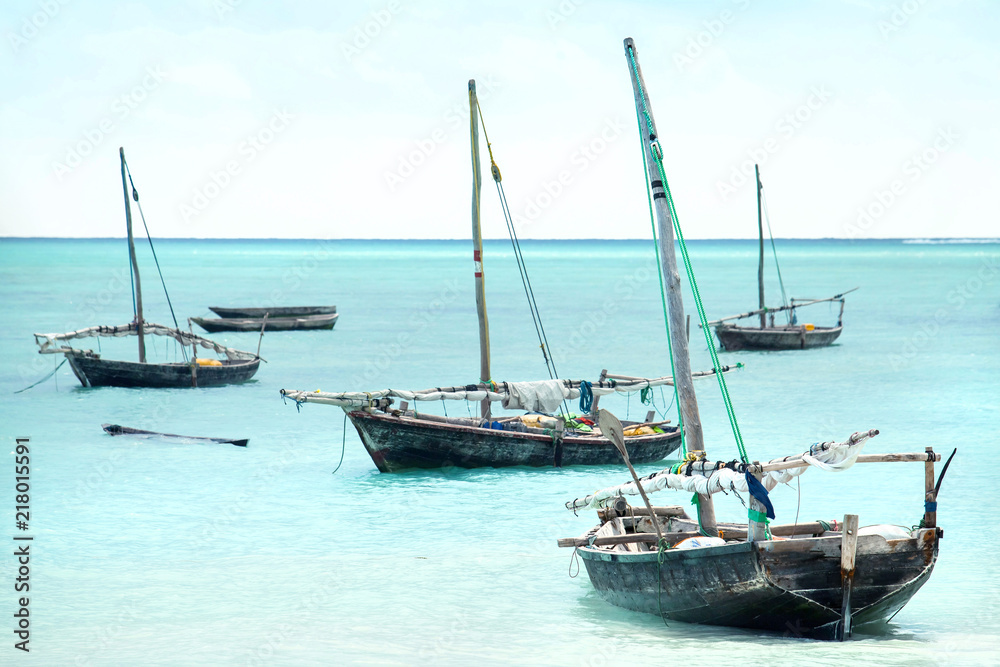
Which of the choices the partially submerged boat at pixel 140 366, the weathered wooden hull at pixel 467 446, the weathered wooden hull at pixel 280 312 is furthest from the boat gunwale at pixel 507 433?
the weathered wooden hull at pixel 280 312

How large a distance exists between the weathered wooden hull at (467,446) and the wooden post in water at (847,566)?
11503 millimetres

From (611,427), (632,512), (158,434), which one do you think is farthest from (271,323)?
(611,427)

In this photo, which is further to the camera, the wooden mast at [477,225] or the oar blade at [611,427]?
the wooden mast at [477,225]

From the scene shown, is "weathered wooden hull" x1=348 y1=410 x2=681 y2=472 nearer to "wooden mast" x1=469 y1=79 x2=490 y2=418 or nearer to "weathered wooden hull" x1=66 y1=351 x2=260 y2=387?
"wooden mast" x1=469 y1=79 x2=490 y2=418

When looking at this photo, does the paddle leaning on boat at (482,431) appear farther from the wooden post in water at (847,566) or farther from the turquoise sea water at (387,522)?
the wooden post in water at (847,566)

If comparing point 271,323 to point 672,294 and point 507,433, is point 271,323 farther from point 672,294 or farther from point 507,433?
point 672,294

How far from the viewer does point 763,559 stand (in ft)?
39.3

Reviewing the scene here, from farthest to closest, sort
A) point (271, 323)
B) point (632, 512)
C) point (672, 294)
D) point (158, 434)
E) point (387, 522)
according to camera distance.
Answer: point (271, 323), point (158, 434), point (387, 522), point (632, 512), point (672, 294)

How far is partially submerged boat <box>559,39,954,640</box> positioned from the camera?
475 inches

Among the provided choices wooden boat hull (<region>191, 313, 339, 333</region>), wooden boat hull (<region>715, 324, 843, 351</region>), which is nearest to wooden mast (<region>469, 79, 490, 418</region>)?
wooden boat hull (<region>715, 324, 843, 351</region>)

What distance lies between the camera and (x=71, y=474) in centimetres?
2528

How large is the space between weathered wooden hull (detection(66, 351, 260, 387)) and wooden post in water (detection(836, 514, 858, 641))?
30611 millimetres

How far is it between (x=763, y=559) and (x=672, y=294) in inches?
168

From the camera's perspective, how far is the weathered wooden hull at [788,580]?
1205cm
